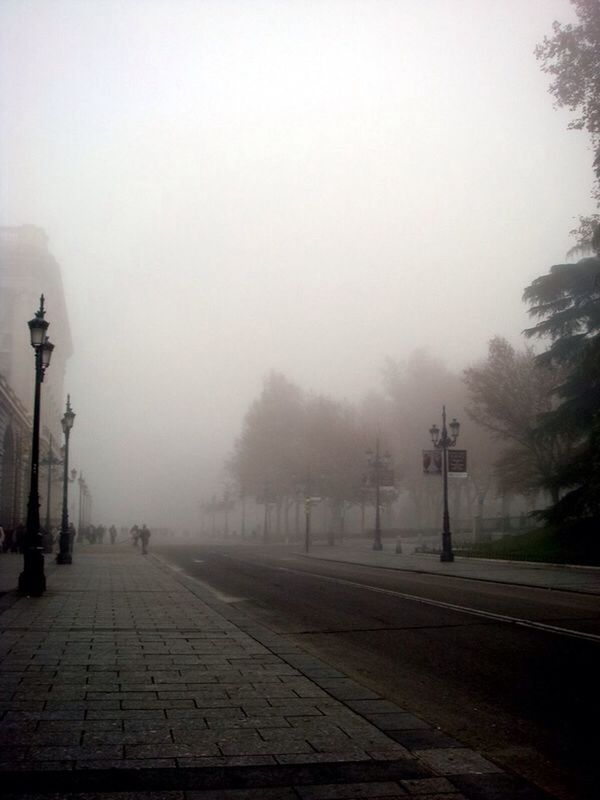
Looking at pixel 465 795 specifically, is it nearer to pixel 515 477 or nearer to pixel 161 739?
pixel 161 739

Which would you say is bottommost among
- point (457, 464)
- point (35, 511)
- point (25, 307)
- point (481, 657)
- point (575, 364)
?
point (481, 657)

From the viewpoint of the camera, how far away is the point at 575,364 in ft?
104

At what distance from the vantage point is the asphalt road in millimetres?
5559

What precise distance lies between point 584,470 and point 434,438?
854 cm

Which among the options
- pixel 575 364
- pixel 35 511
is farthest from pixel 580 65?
pixel 35 511

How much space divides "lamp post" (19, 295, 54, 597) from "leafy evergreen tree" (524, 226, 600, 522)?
16.2m

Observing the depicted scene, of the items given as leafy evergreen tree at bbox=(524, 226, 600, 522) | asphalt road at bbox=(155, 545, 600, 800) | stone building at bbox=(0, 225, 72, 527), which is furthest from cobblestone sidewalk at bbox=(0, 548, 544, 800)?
stone building at bbox=(0, 225, 72, 527)

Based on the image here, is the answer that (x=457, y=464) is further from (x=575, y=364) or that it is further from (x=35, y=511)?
(x=35, y=511)

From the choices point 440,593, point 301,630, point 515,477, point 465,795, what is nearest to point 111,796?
point 465,795

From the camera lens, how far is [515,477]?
4666 centimetres

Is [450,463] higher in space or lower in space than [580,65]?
→ lower

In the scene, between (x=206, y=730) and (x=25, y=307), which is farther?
(x=25, y=307)

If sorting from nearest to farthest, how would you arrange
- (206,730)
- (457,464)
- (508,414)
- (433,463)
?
(206,730), (457,464), (433,463), (508,414)

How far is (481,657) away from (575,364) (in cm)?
2472
